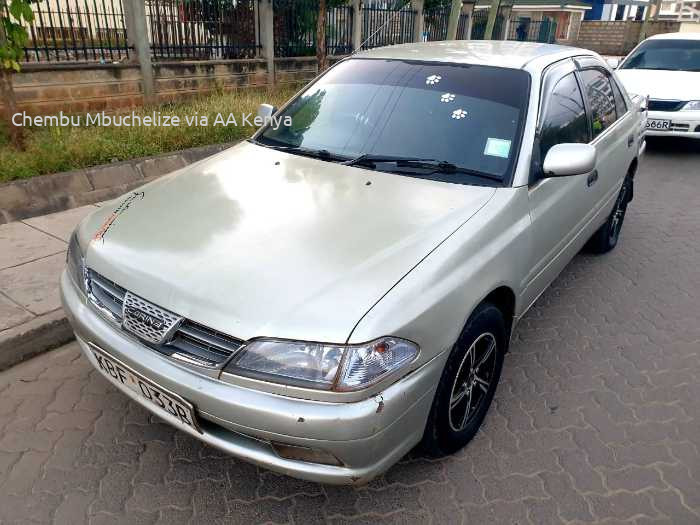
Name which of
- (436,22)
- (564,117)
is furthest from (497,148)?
(436,22)

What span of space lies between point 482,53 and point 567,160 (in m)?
1.04

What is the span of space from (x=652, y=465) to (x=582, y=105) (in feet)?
7.17

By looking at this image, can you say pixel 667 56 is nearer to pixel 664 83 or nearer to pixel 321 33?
pixel 664 83

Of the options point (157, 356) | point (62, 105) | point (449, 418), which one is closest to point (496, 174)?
point (449, 418)

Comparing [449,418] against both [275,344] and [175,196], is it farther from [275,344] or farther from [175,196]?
[175,196]

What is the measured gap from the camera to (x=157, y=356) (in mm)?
1950

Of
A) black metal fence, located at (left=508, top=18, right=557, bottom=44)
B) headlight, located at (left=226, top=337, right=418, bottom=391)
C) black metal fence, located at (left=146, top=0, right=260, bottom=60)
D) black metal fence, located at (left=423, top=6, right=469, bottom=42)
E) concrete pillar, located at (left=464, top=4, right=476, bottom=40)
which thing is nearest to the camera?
headlight, located at (left=226, top=337, right=418, bottom=391)

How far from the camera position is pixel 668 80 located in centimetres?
792

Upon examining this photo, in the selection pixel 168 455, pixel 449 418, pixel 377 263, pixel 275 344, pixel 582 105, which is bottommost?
pixel 168 455

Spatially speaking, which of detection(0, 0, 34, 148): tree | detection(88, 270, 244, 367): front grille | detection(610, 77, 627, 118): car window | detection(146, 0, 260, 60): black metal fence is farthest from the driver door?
detection(146, 0, 260, 60): black metal fence

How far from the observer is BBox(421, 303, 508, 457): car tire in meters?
2.14

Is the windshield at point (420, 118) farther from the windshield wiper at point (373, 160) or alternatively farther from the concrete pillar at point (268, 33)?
the concrete pillar at point (268, 33)

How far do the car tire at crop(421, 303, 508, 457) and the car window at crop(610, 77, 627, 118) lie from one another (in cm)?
256

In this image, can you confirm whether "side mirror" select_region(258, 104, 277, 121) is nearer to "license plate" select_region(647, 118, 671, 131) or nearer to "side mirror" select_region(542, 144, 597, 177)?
"side mirror" select_region(542, 144, 597, 177)
